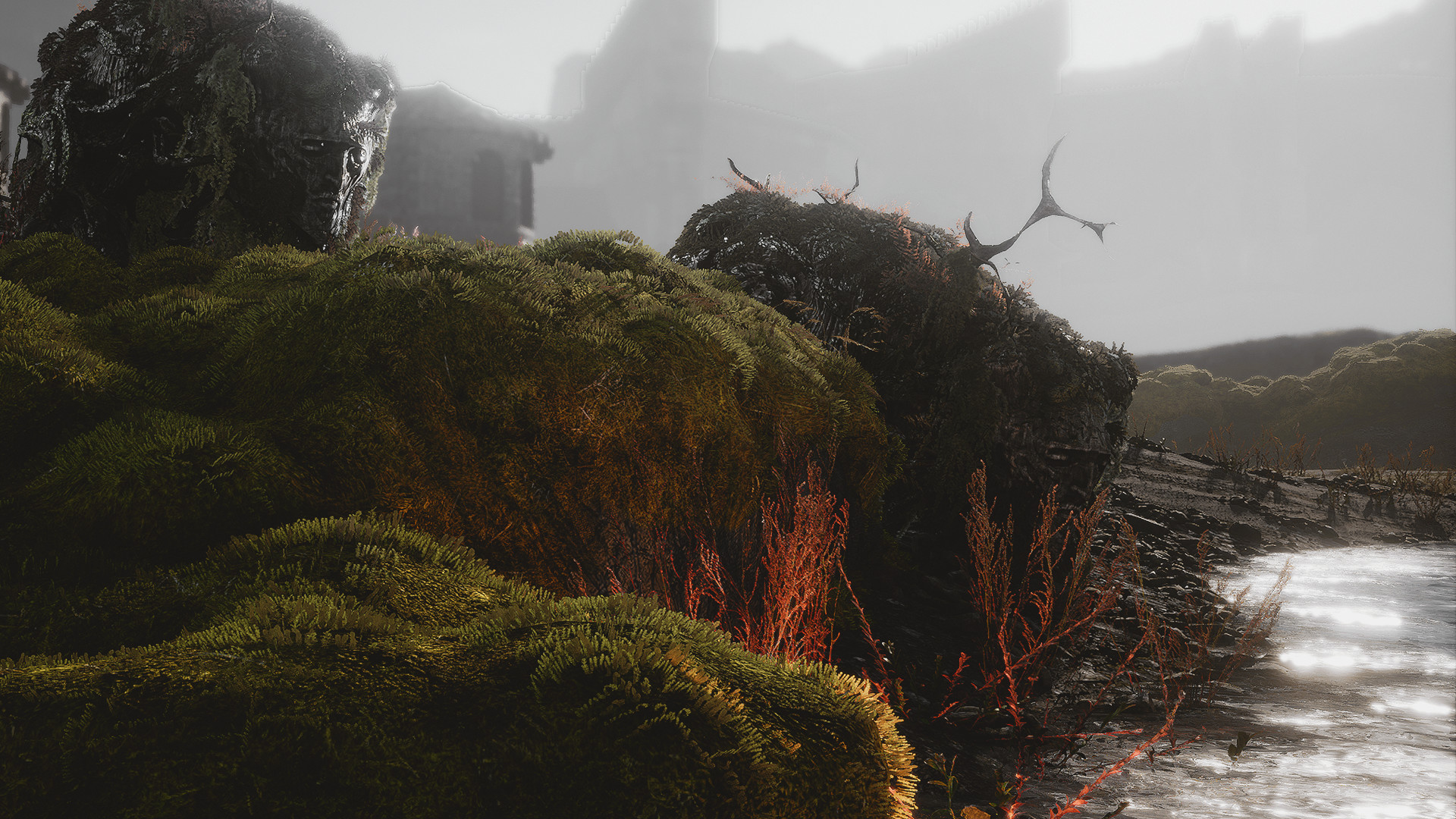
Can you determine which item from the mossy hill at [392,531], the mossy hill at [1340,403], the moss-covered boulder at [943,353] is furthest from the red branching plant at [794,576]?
the mossy hill at [1340,403]

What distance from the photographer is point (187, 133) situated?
5879 mm

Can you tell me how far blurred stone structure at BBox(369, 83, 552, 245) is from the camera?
96.6 ft

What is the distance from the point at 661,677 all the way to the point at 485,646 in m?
0.46

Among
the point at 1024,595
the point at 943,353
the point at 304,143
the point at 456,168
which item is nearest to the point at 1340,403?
the point at 943,353

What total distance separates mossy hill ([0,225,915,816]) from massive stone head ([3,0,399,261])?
2.77 ft

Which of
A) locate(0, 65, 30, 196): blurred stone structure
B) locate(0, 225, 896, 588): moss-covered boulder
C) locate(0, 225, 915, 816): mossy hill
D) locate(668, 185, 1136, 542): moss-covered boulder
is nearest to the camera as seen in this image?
locate(0, 225, 915, 816): mossy hill

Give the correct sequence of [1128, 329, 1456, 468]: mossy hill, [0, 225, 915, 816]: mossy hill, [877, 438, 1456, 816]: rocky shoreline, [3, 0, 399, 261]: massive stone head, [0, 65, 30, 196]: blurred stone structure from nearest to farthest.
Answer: [0, 225, 915, 816]: mossy hill
[877, 438, 1456, 816]: rocky shoreline
[3, 0, 399, 261]: massive stone head
[0, 65, 30, 196]: blurred stone structure
[1128, 329, 1456, 468]: mossy hill

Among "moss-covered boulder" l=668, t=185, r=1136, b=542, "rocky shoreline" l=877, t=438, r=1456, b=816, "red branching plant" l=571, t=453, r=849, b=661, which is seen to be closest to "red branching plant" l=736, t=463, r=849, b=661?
"red branching plant" l=571, t=453, r=849, b=661

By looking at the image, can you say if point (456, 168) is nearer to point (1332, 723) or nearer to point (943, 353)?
point (943, 353)

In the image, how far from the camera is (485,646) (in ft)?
5.90

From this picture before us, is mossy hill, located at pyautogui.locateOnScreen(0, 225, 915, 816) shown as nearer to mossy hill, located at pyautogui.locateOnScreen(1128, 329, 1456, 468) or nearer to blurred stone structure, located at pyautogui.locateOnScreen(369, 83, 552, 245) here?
mossy hill, located at pyautogui.locateOnScreen(1128, 329, 1456, 468)

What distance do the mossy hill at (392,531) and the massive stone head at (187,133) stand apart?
0.84 meters

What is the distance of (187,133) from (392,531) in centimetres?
517

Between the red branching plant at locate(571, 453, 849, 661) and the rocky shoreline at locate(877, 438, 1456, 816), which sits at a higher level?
the red branching plant at locate(571, 453, 849, 661)
